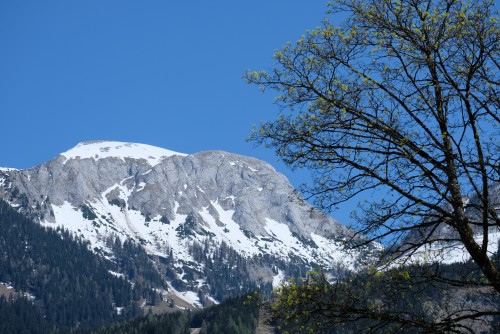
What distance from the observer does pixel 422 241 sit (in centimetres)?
1388

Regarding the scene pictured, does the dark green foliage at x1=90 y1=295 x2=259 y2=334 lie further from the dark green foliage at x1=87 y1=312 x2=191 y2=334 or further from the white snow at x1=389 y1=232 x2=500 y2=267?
the white snow at x1=389 y1=232 x2=500 y2=267

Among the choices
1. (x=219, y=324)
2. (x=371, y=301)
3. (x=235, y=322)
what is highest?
(x=219, y=324)

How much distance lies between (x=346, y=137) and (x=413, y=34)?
3.36 m

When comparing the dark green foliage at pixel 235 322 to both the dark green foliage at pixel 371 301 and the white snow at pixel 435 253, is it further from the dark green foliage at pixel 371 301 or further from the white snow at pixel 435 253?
the dark green foliage at pixel 371 301

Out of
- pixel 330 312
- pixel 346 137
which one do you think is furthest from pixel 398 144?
pixel 330 312

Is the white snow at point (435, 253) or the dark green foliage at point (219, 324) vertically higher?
the dark green foliage at point (219, 324)

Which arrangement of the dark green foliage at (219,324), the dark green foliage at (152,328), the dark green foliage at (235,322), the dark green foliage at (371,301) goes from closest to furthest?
the dark green foliage at (371,301) → the dark green foliage at (235,322) → the dark green foliage at (219,324) → the dark green foliage at (152,328)

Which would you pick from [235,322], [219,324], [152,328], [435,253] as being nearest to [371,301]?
[435,253]

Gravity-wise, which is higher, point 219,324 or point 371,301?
point 219,324

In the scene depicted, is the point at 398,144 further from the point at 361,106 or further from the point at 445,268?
the point at 445,268

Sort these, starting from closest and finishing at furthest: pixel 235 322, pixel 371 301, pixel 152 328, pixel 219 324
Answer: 1. pixel 371 301
2. pixel 235 322
3. pixel 219 324
4. pixel 152 328

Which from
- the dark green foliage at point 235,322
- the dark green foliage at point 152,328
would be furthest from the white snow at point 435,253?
the dark green foliage at point 152,328

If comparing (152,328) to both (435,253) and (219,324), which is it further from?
(435,253)

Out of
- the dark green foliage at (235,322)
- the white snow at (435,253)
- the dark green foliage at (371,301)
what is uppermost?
the dark green foliage at (235,322)
